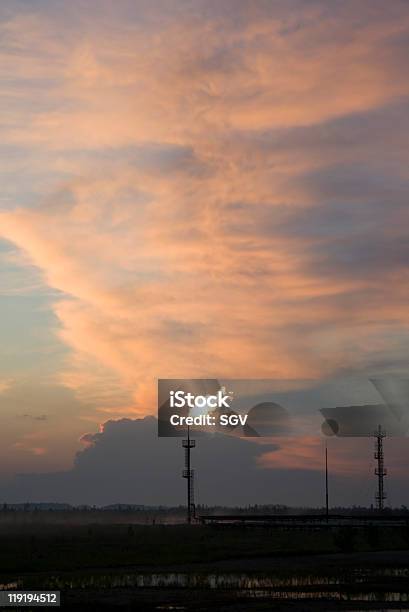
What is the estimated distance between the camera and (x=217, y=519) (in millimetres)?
127875

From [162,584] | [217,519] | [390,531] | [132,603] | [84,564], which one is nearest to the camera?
[132,603]

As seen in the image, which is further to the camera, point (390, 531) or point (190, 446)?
point (190, 446)

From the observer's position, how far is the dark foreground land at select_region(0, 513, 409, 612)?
3894cm

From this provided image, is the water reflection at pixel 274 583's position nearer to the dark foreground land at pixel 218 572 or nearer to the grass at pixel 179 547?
the dark foreground land at pixel 218 572

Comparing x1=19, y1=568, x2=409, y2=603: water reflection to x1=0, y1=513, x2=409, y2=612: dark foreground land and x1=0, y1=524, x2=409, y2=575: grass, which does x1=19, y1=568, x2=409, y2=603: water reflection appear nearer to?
x1=0, y1=513, x2=409, y2=612: dark foreground land

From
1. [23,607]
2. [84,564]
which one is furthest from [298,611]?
[84,564]

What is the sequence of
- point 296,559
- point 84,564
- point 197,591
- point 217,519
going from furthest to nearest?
point 217,519, point 296,559, point 84,564, point 197,591

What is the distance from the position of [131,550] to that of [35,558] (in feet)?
35.7

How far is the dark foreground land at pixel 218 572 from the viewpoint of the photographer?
3894 centimetres

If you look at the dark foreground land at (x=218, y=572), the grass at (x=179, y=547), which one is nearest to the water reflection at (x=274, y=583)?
the dark foreground land at (x=218, y=572)

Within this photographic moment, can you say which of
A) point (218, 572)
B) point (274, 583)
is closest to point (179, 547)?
point (218, 572)

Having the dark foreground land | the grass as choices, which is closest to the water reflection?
the dark foreground land

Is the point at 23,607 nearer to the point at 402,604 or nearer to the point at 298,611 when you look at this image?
the point at 298,611

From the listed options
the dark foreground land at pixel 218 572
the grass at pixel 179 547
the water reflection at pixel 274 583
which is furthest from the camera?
the grass at pixel 179 547
